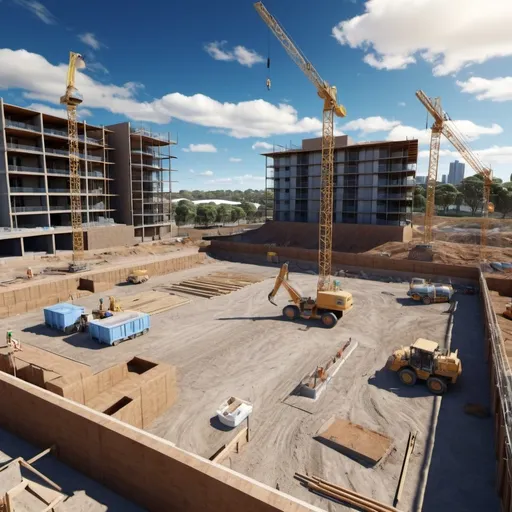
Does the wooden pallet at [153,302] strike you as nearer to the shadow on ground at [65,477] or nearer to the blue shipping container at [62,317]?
the blue shipping container at [62,317]

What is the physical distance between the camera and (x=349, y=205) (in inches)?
2532

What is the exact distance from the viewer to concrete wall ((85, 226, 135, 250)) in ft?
178

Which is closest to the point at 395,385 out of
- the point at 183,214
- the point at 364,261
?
the point at 364,261

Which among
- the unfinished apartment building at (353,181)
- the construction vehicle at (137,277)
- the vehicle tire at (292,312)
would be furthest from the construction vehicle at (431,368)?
the unfinished apartment building at (353,181)

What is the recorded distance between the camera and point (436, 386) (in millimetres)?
16484

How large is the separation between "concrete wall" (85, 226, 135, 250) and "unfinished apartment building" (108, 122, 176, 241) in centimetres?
390

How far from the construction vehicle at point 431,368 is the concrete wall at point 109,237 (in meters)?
49.3

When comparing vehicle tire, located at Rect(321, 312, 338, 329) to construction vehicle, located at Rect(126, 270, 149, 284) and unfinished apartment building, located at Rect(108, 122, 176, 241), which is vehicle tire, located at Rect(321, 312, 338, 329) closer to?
construction vehicle, located at Rect(126, 270, 149, 284)

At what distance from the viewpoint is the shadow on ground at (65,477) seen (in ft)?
32.5

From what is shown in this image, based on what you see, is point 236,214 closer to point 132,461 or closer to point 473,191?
point 473,191

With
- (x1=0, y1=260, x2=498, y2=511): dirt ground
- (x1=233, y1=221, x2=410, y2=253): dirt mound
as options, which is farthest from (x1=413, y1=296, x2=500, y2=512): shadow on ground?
(x1=233, y1=221, x2=410, y2=253): dirt mound

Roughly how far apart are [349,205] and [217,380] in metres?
52.4

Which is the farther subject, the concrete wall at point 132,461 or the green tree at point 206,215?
the green tree at point 206,215

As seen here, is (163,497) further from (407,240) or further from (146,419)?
(407,240)
